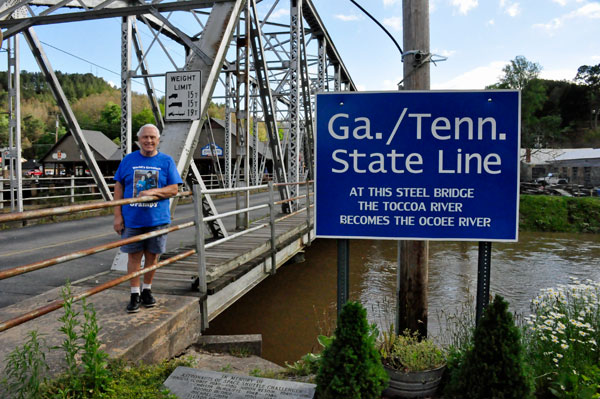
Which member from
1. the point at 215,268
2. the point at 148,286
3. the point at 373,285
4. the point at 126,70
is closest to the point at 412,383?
the point at 148,286

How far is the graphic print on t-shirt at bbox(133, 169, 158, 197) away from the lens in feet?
12.5

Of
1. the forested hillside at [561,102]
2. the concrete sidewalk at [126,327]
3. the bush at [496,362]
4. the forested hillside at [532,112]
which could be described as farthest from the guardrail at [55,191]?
the forested hillside at [561,102]

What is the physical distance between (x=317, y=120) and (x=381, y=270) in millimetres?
9912

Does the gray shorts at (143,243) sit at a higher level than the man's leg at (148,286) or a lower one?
higher

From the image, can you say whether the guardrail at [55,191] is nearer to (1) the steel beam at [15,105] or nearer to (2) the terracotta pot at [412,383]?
(1) the steel beam at [15,105]

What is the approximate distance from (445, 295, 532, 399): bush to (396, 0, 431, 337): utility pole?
1.14 m

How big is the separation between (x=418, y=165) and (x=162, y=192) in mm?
2233

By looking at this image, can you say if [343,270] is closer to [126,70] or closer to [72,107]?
[126,70]

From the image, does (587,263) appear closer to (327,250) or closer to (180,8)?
(327,250)

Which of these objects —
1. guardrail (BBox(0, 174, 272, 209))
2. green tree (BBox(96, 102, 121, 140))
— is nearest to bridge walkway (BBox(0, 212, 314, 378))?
guardrail (BBox(0, 174, 272, 209))

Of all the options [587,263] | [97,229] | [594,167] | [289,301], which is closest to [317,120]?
[289,301]

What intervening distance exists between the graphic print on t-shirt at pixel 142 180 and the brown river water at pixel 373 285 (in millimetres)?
2208

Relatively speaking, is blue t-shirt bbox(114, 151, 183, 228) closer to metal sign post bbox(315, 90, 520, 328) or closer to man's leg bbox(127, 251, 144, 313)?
man's leg bbox(127, 251, 144, 313)

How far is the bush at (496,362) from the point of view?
7.21 feet
